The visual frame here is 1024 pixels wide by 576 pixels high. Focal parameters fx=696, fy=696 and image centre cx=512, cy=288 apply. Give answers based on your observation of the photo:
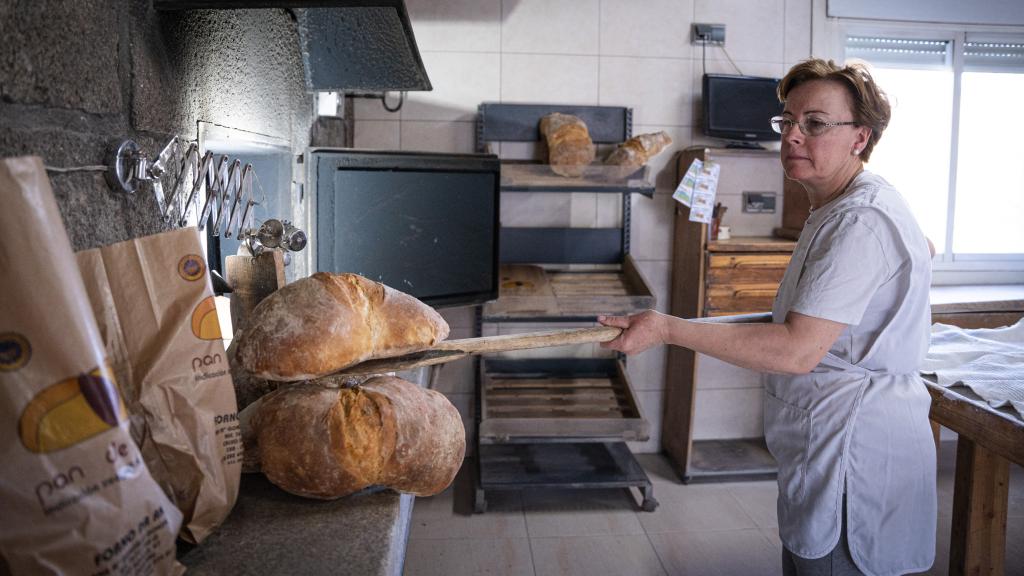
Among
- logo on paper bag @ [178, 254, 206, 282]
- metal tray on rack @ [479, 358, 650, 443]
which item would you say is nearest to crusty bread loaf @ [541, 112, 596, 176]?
metal tray on rack @ [479, 358, 650, 443]

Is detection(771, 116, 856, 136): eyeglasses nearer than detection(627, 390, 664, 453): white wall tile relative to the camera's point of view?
Yes

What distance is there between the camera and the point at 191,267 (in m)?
0.81

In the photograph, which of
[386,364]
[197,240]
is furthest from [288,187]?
[197,240]

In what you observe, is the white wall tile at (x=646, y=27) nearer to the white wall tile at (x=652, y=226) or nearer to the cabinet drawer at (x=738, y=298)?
the white wall tile at (x=652, y=226)

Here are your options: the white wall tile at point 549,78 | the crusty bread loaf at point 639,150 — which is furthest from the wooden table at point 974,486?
the white wall tile at point 549,78

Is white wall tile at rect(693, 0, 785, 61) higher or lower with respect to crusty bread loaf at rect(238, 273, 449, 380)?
higher

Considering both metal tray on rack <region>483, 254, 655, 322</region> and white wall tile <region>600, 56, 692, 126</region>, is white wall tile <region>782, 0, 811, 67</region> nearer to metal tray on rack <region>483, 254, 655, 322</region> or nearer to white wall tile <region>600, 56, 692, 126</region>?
white wall tile <region>600, 56, 692, 126</region>

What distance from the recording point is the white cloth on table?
1649 mm

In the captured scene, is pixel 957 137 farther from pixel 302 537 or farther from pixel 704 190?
pixel 302 537

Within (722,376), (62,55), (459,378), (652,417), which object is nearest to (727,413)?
(722,376)

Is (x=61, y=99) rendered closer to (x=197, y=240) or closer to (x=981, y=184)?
(x=197, y=240)

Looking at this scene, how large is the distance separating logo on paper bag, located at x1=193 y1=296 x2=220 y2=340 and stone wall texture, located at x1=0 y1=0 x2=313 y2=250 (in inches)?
8.7

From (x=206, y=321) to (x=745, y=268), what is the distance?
264cm

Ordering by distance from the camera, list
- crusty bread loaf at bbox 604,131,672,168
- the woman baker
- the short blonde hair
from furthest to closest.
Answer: crusty bread loaf at bbox 604,131,672,168 < the short blonde hair < the woman baker
